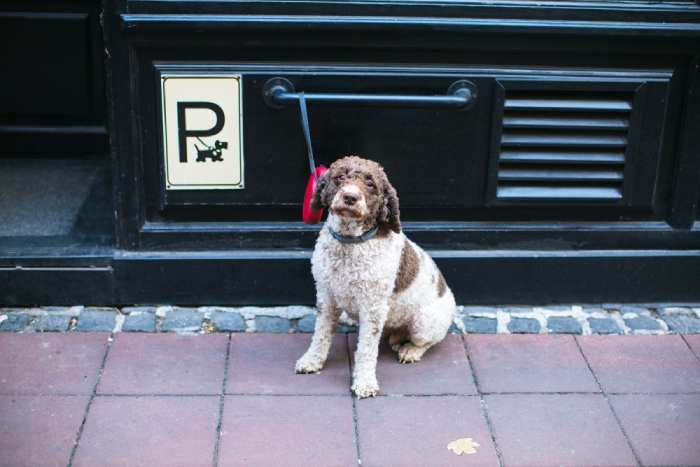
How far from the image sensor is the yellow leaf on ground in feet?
12.0

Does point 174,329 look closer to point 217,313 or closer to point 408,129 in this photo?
point 217,313

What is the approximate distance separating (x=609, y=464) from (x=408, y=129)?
182cm

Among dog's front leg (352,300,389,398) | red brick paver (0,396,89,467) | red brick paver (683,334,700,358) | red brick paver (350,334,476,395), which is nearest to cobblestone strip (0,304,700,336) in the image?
red brick paver (683,334,700,358)

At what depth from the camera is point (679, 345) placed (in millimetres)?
4531

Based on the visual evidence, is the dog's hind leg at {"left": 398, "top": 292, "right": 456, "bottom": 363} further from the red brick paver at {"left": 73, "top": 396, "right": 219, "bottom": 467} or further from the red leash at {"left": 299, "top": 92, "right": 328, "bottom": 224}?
the red brick paver at {"left": 73, "top": 396, "right": 219, "bottom": 467}

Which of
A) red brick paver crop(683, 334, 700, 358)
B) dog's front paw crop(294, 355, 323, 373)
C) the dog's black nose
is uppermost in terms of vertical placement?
the dog's black nose

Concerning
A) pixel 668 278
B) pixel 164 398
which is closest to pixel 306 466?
pixel 164 398

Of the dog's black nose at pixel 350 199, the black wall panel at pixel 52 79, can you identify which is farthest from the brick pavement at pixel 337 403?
the black wall panel at pixel 52 79

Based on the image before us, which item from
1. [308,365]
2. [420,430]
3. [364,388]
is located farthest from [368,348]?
[420,430]

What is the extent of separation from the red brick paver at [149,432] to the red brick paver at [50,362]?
0.73ft

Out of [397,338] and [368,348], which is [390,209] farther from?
[397,338]

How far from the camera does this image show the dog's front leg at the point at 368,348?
3988 mm

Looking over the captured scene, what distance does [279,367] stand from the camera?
4.22 m

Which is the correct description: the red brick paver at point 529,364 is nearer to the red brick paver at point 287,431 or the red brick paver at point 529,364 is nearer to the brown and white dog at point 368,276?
the brown and white dog at point 368,276
